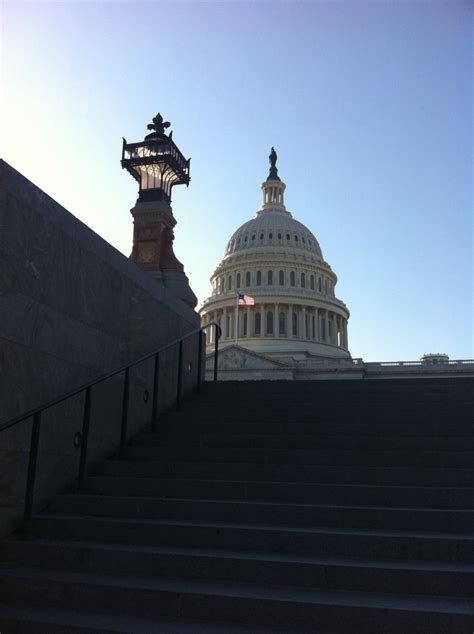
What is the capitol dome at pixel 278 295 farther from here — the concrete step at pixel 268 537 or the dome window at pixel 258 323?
A: the concrete step at pixel 268 537

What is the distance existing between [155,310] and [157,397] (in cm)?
141

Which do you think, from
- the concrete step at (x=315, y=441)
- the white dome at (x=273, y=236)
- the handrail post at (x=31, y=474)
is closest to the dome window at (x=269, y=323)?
the white dome at (x=273, y=236)

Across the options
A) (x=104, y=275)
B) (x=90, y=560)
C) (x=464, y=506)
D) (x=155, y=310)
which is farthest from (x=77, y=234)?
(x=464, y=506)

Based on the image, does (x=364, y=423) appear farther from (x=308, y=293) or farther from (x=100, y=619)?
(x=308, y=293)

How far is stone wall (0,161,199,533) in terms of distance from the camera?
5.40 m

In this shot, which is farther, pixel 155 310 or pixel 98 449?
pixel 155 310

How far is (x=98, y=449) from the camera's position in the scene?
22.3ft

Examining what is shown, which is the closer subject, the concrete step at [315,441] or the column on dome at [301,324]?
the concrete step at [315,441]

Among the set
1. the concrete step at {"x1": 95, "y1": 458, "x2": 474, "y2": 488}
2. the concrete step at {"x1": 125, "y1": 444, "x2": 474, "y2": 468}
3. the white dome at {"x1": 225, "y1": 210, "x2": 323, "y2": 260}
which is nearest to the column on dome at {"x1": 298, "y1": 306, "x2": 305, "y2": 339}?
the white dome at {"x1": 225, "y1": 210, "x2": 323, "y2": 260}

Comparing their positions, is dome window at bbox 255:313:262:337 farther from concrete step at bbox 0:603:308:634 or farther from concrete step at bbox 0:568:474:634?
concrete step at bbox 0:603:308:634

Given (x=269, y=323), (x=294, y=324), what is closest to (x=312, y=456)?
(x=269, y=323)

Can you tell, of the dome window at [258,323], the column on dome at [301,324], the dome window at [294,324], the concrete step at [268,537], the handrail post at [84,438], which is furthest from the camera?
the dome window at [258,323]

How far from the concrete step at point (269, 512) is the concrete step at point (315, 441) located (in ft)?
5.00

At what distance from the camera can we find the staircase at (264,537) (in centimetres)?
376
